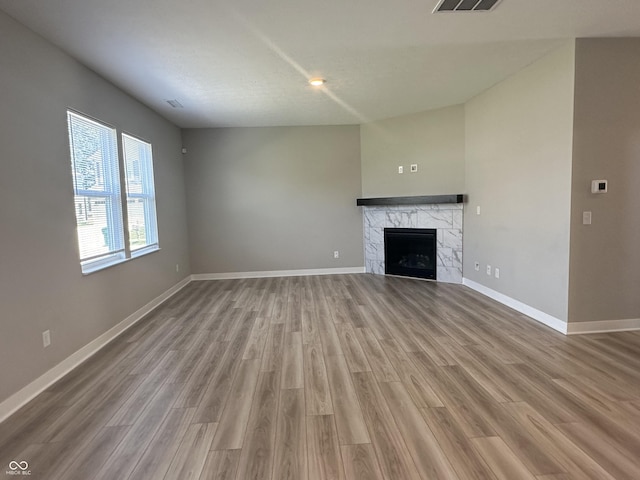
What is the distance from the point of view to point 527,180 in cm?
375

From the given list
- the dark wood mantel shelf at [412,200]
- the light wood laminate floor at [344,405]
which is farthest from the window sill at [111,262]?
the dark wood mantel shelf at [412,200]

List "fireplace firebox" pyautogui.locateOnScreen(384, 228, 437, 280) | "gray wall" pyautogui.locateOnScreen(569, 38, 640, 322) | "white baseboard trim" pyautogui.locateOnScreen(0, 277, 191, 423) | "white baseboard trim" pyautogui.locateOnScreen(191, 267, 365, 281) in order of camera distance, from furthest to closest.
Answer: "white baseboard trim" pyautogui.locateOnScreen(191, 267, 365, 281) < "fireplace firebox" pyautogui.locateOnScreen(384, 228, 437, 280) < "gray wall" pyautogui.locateOnScreen(569, 38, 640, 322) < "white baseboard trim" pyautogui.locateOnScreen(0, 277, 191, 423)

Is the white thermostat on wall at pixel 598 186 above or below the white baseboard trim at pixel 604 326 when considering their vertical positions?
above

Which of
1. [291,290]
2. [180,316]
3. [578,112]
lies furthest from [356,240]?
[578,112]

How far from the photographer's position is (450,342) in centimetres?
317

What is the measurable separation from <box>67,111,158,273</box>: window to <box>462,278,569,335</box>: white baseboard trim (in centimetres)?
443

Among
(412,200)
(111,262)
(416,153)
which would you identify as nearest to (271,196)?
(412,200)

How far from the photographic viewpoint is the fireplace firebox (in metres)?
5.68

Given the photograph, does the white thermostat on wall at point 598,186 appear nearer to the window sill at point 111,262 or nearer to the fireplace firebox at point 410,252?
the fireplace firebox at point 410,252

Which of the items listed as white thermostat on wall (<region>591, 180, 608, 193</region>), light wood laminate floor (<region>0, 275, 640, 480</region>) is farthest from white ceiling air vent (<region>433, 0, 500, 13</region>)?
light wood laminate floor (<region>0, 275, 640, 480</region>)

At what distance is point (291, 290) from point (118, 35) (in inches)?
145

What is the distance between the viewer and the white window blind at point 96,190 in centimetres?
312

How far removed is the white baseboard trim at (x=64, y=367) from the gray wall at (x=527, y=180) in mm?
4374

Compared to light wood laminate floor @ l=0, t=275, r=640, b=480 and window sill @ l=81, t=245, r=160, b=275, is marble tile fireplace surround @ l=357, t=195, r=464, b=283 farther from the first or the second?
window sill @ l=81, t=245, r=160, b=275
